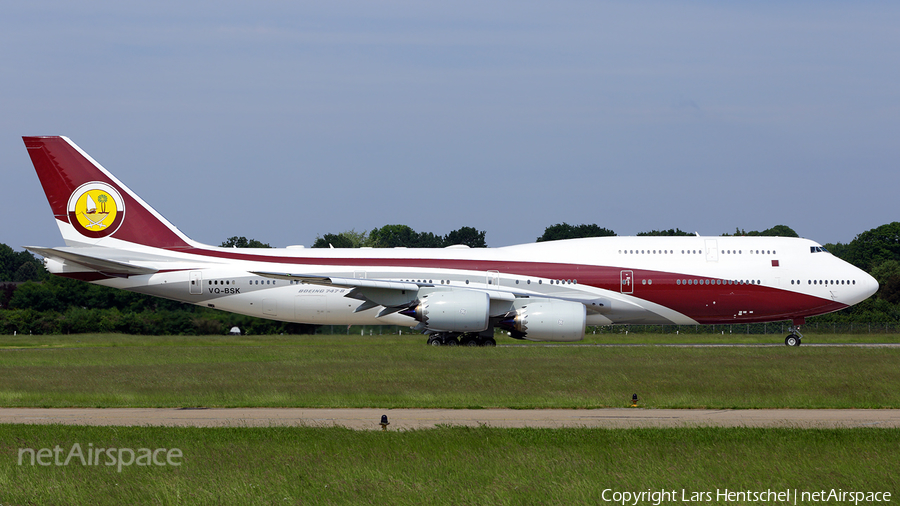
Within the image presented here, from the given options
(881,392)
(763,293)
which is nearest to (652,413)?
(881,392)

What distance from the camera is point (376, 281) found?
122ft

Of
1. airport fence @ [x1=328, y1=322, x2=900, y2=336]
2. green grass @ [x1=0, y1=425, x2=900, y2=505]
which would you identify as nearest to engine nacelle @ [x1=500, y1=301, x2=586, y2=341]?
airport fence @ [x1=328, y1=322, x2=900, y2=336]

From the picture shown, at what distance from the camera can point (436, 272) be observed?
3872 cm

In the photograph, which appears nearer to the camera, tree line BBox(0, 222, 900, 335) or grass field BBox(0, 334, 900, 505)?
grass field BBox(0, 334, 900, 505)

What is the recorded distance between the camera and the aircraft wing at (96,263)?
1475 inches

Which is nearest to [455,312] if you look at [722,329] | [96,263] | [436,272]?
[436,272]

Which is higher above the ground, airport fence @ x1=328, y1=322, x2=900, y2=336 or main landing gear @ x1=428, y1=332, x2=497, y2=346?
airport fence @ x1=328, y1=322, x2=900, y2=336

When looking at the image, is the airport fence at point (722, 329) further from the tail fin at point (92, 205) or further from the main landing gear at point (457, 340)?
the tail fin at point (92, 205)

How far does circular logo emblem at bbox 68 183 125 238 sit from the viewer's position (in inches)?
1593

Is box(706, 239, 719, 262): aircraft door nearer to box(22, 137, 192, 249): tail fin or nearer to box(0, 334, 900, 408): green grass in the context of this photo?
box(0, 334, 900, 408): green grass

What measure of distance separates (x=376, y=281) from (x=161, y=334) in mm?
17925

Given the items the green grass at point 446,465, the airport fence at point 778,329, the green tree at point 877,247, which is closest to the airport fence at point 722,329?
the airport fence at point 778,329

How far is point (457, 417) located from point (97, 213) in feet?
92.2

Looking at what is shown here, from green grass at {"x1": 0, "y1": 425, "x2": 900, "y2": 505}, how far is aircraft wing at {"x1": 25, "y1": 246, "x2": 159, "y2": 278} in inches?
935
